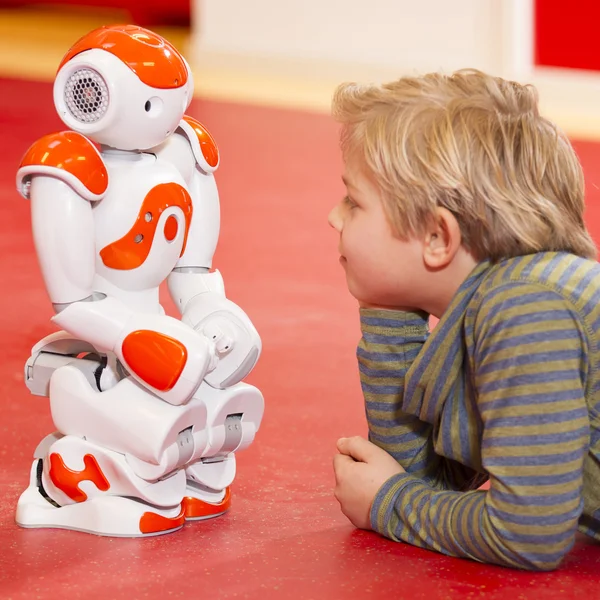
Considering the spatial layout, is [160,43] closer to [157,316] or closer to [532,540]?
[157,316]

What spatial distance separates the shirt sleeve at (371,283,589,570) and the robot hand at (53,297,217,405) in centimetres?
25

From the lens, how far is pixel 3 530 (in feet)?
3.79

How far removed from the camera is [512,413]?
100 centimetres

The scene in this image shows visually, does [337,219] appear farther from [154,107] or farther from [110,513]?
[110,513]

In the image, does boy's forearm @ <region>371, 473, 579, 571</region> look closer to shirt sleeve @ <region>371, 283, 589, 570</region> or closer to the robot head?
shirt sleeve @ <region>371, 283, 589, 570</region>

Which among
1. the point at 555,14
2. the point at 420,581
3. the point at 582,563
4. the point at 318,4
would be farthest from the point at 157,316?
the point at 318,4

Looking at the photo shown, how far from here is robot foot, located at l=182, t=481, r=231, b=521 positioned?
119cm

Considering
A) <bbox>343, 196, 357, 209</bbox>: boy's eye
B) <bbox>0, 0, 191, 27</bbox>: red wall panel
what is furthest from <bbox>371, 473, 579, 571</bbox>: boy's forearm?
<bbox>0, 0, 191, 27</bbox>: red wall panel

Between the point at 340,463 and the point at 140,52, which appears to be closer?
the point at 140,52

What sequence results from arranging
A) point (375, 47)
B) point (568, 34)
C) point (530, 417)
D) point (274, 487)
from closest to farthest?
point (530, 417) → point (274, 487) → point (568, 34) → point (375, 47)

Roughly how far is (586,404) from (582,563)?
16 cm

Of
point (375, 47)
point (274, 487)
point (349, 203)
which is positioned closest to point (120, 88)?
point (349, 203)

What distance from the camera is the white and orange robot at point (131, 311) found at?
3.43 ft

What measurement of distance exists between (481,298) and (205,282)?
0.29 meters
